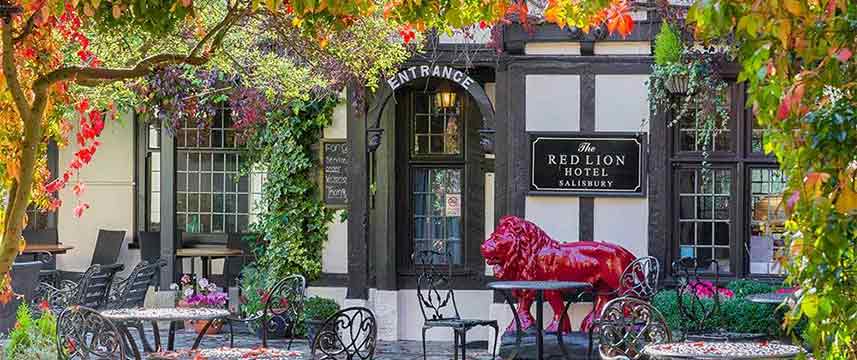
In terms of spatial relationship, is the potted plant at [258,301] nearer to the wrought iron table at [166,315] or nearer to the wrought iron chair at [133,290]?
the wrought iron chair at [133,290]

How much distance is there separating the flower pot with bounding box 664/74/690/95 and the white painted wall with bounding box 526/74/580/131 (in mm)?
881

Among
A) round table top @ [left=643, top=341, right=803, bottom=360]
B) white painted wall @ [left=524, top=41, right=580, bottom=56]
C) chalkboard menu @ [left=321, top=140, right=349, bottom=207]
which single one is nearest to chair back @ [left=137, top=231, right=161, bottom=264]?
chalkboard menu @ [left=321, top=140, right=349, bottom=207]

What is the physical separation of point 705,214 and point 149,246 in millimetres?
6987

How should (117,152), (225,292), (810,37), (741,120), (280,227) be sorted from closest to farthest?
(810,37), (741,120), (280,227), (225,292), (117,152)

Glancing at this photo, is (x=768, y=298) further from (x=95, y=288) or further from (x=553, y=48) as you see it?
(x=95, y=288)

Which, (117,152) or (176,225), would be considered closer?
(176,225)

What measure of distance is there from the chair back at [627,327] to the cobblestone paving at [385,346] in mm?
4890

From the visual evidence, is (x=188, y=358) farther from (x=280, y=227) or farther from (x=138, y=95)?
(x=280, y=227)

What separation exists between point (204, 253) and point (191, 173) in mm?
1525

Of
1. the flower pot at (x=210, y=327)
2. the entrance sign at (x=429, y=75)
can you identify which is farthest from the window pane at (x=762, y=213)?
the flower pot at (x=210, y=327)

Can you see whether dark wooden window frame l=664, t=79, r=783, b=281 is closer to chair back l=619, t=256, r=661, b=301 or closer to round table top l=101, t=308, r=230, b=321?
chair back l=619, t=256, r=661, b=301

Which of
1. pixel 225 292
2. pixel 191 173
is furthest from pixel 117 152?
pixel 225 292

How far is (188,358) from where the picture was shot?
8477 millimetres

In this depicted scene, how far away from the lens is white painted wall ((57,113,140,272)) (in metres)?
18.3
